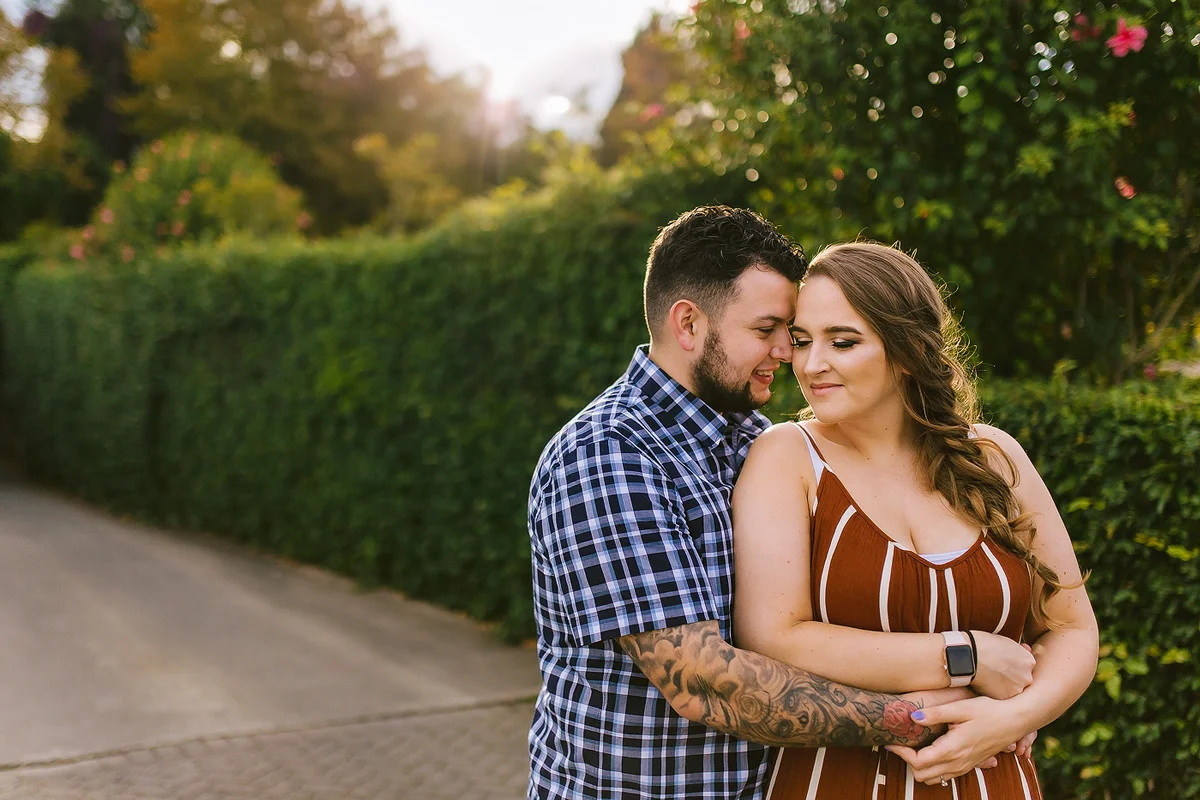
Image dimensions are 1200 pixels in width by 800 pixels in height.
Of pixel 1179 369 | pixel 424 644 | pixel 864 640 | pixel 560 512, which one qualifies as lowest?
pixel 424 644

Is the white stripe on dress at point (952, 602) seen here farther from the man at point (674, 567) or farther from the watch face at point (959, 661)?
the man at point (674, 567)

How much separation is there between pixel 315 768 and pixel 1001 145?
430 centimetres

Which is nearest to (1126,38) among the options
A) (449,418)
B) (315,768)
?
(315,768)

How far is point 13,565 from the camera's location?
9031mm

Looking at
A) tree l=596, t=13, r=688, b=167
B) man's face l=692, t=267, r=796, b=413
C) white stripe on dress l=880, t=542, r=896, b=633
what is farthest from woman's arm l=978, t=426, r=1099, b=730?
tree l=596, t=13, r=688, b=167

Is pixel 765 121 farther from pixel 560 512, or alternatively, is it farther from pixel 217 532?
pixel 217 532

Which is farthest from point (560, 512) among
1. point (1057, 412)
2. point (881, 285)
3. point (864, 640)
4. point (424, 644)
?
point (424, 644)

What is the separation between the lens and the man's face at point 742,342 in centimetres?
230

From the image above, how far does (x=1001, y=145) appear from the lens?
4371mm

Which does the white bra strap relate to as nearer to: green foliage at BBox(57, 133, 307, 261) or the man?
the man

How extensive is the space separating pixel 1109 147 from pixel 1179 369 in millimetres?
1431

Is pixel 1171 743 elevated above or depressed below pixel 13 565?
above

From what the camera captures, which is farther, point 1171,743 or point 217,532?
point 217,532

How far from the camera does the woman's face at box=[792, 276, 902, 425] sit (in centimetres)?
228
